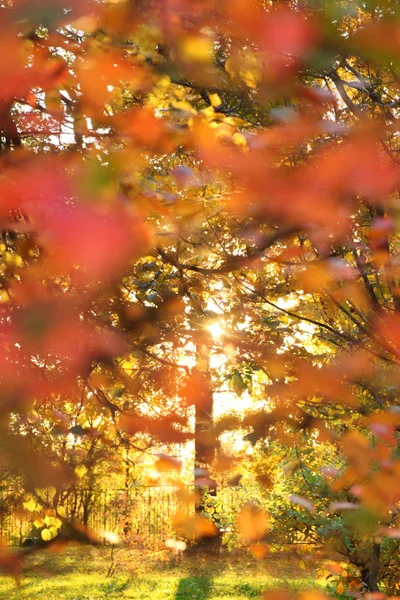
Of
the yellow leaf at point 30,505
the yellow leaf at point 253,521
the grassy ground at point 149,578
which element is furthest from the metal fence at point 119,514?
the yellow leaf at point 30,505

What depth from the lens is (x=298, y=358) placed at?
415cm

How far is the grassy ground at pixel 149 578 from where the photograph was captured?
9.82m

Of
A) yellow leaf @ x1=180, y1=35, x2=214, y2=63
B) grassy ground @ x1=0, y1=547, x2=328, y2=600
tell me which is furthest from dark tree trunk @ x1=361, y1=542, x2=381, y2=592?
yellow leaf @ x1=180, y1=35, x2=214, y2=63

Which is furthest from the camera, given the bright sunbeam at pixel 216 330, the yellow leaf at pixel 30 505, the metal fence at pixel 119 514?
the metal fence at pixel 119 514

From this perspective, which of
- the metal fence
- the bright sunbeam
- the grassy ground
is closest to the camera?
the bright sunbeam

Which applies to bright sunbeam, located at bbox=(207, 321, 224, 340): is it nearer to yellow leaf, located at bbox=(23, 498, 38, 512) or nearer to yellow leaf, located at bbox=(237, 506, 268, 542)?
yellow leaf, located at bbox=(23, 498, 38, 512)

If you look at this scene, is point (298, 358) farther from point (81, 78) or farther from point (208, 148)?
point (81, 78)

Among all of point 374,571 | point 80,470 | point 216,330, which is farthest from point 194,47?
point 374,571

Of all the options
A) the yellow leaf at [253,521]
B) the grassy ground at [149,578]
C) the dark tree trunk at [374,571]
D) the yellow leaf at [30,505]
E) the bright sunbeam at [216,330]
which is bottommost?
the grassy ground at [149,578]

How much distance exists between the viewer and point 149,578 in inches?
443

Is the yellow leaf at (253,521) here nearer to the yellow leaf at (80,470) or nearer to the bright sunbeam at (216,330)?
the yellow leaf at (80,470)

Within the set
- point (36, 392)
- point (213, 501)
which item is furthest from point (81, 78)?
point (213, 501)

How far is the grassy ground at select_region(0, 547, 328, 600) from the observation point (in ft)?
32.2

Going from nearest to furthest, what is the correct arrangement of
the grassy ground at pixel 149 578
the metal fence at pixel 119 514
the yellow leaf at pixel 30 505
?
1. the yellow leaf at pixel 30 505
2. the grassy ground at pixel 149 578
3. the metal fence at pixel 119 514
